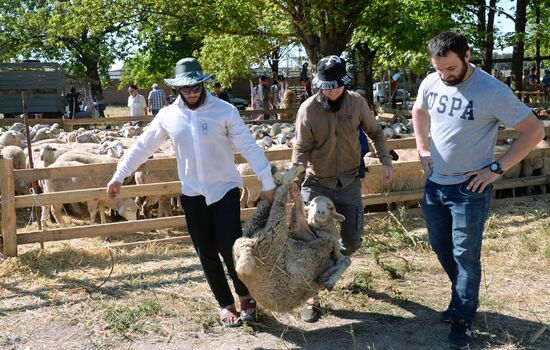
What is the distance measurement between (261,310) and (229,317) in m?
0.30

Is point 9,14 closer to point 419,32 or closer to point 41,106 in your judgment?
point 41,106

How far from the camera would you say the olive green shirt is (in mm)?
4461

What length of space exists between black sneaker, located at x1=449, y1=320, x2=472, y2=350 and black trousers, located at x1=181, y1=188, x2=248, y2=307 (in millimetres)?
1434

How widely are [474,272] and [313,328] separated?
1201 mm

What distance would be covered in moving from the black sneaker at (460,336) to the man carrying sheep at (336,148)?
998 mm

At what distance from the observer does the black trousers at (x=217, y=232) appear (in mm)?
4141

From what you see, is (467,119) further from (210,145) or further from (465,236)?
(210,145)

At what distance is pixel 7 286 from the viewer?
5.59 meters

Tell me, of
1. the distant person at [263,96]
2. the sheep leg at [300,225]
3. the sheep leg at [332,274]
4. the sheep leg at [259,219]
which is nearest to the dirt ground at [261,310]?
the sheep leg at [332,274]

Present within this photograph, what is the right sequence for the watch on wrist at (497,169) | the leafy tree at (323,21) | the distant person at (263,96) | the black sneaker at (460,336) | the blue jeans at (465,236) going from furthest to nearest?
the distant person at (263,96), the leafy tree at (323,21), the black sneaker at (460,336), the blue jeans at (465,236), the watch on wrist at (497,169)

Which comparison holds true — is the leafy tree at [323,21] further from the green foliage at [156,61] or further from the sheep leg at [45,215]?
the green foliage at [156,61]

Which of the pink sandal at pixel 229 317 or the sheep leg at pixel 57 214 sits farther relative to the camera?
the sheep leg at pixel 57 214

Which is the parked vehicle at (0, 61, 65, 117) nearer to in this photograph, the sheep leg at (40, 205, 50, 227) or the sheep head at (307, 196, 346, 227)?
the sheep leg at (40, 205, 50, 227)

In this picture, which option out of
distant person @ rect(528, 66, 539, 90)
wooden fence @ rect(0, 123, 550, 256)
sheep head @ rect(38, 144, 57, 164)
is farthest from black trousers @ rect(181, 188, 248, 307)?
distant person @ rect(528, 66, 539, 90)
